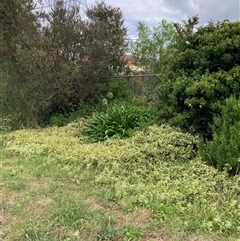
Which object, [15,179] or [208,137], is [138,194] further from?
[208,137]

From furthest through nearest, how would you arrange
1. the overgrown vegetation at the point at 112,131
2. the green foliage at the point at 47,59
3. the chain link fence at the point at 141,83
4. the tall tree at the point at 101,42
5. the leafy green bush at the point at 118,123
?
the chain link fence at the point at 141,83 < the tall tree at the point at 101,42 < the green foliage at the point at 47,59 < the leafy green bush at the point at 118,123 < the overgrown vegetation at the point at 112,131

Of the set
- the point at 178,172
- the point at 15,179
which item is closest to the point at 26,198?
the point at 15,179

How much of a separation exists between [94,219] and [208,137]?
3115 mm

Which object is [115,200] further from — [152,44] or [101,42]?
[152,44]

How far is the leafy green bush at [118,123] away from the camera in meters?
5.78

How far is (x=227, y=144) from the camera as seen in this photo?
12.5 ft

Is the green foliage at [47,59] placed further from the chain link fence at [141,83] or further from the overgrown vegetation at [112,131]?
the chain link fence at [141,83]

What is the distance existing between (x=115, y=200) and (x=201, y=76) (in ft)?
10.3

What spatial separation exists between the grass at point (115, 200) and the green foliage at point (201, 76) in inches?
50.3

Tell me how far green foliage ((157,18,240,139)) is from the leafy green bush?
0.54 meters

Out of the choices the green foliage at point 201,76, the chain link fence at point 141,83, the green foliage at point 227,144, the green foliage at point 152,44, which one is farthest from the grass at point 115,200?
the green foliage at point 152,44

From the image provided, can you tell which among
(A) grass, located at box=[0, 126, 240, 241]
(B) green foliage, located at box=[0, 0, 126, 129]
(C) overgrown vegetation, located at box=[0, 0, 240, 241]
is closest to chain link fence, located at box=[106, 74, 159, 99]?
(C) overgrown vegetation, located at box=[0, 0, 240, 241]

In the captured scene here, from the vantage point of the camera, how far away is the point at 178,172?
378cm

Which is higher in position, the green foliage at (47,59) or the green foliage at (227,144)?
the green foliage at (47,59)
